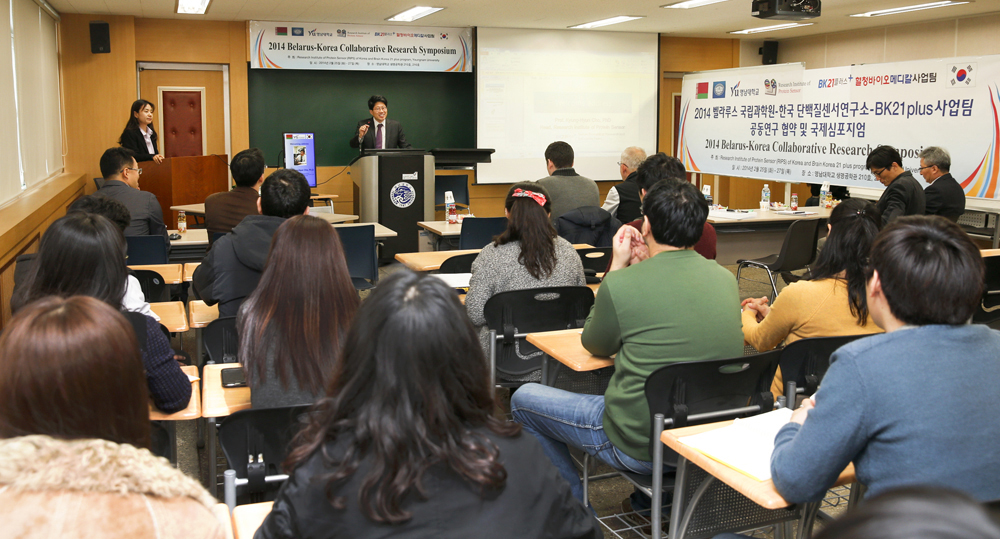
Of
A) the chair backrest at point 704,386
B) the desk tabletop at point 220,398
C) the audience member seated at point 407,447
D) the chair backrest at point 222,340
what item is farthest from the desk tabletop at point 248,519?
the chair backrest at point 222,340

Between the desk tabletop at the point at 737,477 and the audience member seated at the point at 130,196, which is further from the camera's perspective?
the audience member seated at the point at 130,196

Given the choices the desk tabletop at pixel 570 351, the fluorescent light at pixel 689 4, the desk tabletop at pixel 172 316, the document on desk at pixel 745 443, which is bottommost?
the document on desk at pixel 745 443

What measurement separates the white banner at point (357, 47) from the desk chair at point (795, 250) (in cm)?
499

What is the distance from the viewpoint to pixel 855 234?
8.43 ft

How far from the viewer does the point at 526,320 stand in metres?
3.18

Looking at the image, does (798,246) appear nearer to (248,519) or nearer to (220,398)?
(220,398)

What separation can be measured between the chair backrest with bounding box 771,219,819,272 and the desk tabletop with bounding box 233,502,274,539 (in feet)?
16.7

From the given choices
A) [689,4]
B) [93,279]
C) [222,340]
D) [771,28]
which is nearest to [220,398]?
[93,279]

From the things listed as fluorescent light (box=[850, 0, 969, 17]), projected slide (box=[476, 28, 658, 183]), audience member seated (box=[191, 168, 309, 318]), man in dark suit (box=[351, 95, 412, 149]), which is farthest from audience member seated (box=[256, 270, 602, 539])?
projected slide (box=[476, 28, 658, 183])

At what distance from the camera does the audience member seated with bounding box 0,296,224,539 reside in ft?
3.20

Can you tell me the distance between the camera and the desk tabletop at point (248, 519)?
1.47 meters

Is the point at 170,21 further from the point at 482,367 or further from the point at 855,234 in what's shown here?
the point at 482,367

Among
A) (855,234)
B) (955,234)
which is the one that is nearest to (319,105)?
(855,234)

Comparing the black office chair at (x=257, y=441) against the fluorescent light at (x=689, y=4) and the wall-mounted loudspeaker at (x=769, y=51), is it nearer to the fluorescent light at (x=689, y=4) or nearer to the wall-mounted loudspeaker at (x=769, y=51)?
the fluorescent light at (x=689, y=4)
